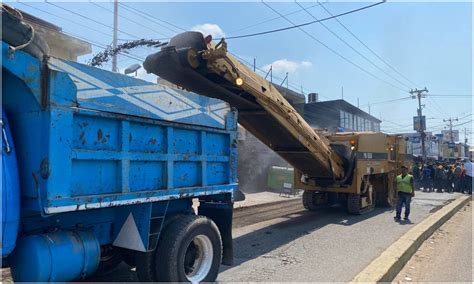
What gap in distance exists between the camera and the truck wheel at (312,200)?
11.9 metres

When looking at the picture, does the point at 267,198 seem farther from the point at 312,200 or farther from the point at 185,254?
the point at 185,254

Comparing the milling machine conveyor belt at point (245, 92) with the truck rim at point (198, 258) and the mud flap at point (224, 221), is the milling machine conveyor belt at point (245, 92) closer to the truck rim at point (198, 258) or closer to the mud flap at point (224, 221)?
the mud flap at point (224, 221)

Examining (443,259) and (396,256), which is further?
(443,259)

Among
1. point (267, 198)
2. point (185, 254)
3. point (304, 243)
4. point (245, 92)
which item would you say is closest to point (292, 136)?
point (245, 92)

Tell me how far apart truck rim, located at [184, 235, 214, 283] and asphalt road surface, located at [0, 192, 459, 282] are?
572 millimetres

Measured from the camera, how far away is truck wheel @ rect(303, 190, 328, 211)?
11.9m

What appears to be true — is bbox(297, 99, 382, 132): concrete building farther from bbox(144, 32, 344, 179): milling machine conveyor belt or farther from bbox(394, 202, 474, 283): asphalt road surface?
bbox(394, 202, 474, 283): asphalt road surface

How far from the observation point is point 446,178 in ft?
72.5

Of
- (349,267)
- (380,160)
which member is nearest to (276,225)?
(349,267)

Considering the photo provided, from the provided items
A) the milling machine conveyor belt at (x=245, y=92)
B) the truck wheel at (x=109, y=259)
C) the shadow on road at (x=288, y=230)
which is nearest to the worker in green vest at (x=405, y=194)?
the shadow on road at (x=288, y=230)

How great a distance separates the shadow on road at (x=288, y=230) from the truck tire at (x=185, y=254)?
38.3 inches

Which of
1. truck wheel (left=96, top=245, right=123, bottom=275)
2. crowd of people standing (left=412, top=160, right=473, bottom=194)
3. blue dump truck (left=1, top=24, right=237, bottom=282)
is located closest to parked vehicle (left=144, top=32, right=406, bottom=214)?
blue dump truck (left=1, top=24, right=237, bottom=282)

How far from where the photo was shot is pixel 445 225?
10836mm

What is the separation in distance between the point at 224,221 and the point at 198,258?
2.46 feet
